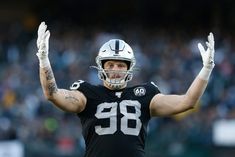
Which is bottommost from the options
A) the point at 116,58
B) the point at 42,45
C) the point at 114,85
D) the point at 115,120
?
the point at 115,120

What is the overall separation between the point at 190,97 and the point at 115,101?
57 cm

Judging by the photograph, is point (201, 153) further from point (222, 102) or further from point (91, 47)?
point (91, 47)

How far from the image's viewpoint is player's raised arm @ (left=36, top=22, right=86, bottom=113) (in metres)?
6.58

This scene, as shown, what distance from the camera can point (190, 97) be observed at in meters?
6.70

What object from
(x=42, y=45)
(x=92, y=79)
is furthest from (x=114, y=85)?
(x=92, y=79)

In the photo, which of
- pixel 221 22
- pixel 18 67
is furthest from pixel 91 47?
pixel 221 22

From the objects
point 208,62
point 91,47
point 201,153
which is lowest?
point 201,153

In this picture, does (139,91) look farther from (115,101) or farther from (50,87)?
(50,87)

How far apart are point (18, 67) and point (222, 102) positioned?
4269 mm

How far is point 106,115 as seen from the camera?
6.76 meters

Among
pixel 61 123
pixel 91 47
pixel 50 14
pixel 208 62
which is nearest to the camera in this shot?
pixel 208 62

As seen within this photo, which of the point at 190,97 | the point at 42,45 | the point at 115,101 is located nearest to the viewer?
the point at 42,45

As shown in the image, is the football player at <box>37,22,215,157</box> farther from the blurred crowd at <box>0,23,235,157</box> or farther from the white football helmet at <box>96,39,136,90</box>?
the blurred crowd at <box>0,23,235,157</box>

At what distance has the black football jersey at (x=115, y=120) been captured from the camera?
666cm
